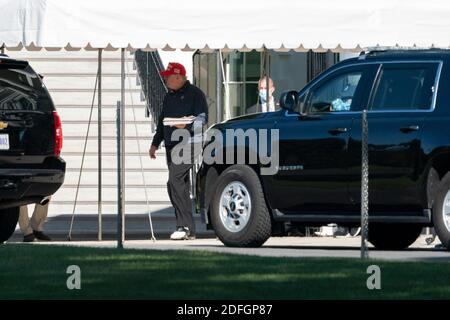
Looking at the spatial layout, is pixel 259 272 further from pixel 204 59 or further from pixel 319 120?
pixel 204 59

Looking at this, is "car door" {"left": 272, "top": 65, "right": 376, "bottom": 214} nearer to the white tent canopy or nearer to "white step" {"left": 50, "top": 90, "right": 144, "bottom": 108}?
the white tent canopy

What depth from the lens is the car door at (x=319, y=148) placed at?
17391 mm

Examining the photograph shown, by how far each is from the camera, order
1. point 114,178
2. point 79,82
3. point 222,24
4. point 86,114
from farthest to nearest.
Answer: point 79,82 → point 86,114 → point 114,178 → point 222,24

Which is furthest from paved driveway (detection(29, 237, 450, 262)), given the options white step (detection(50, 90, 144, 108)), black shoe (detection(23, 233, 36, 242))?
white step (detection(50, 90, 144, 108))

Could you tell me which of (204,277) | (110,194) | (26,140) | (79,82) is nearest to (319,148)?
(26,140)

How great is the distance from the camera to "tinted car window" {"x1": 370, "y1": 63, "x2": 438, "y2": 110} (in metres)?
17.1

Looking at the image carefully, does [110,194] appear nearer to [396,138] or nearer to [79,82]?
[79,82]

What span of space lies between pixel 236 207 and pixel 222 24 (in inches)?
114

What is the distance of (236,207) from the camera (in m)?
18.1

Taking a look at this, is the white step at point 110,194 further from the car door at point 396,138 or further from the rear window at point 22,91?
the car door at point 396,138

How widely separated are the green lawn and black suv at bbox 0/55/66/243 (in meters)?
2.15

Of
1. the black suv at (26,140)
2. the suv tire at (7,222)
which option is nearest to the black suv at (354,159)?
the black suv at (26,140)

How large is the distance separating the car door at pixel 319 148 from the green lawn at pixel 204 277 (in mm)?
2378

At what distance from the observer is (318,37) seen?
2023 cm
